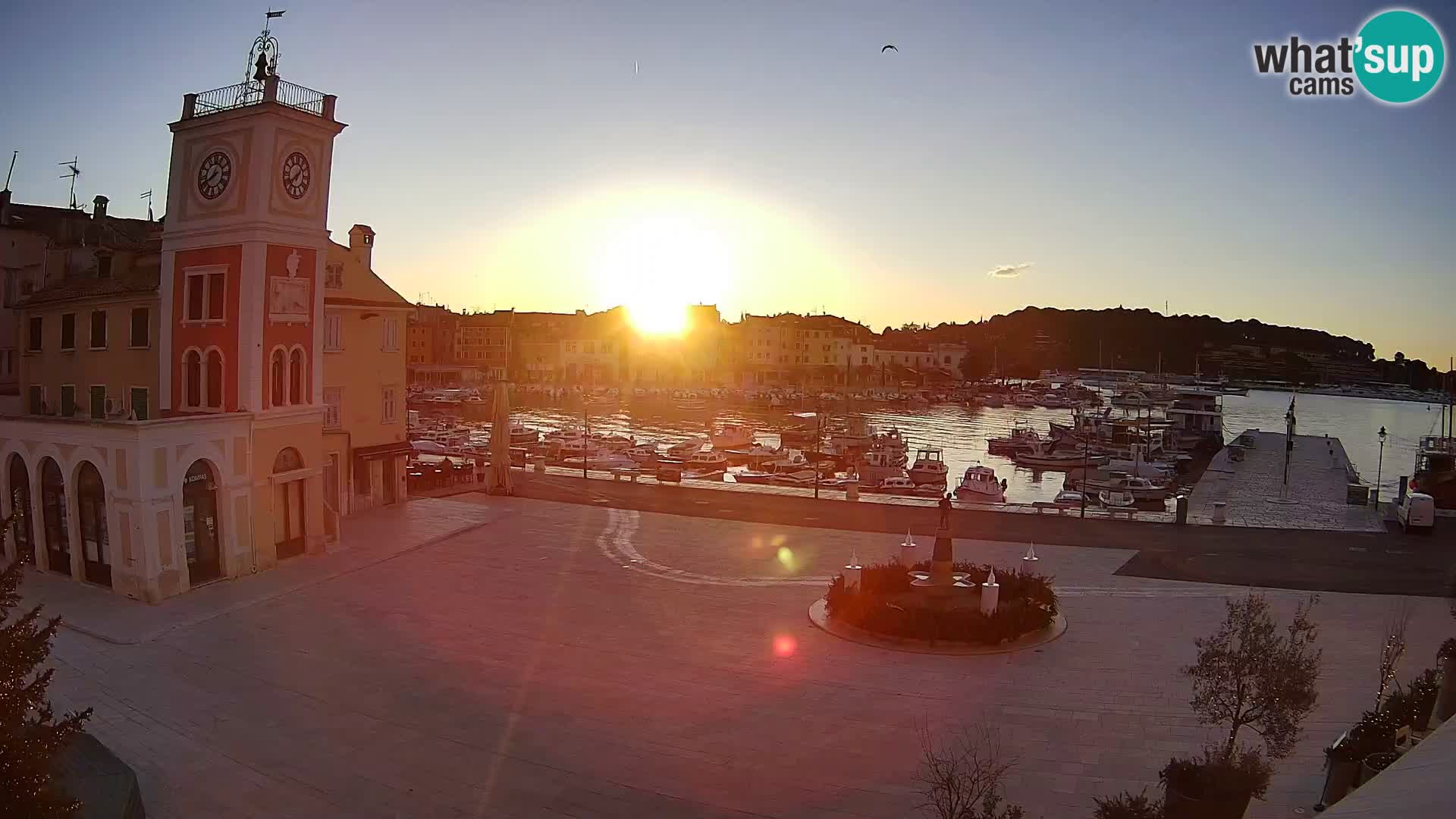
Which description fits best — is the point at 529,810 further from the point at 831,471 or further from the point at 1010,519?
the point at 831,471

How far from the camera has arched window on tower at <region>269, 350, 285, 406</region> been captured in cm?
1834

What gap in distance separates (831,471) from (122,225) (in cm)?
3513

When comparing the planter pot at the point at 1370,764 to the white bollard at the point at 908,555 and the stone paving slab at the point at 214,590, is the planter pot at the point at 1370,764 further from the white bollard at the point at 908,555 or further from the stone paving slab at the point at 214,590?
the stone paving slab at the point at 214,590

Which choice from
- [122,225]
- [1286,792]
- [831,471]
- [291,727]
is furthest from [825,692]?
[831,471]

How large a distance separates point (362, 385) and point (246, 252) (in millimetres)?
8035

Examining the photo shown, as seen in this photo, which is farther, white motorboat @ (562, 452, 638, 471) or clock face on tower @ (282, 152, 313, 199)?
white motorboat @ (562, 452, 638, 471)

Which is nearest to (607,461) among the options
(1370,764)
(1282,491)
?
(1282,491)

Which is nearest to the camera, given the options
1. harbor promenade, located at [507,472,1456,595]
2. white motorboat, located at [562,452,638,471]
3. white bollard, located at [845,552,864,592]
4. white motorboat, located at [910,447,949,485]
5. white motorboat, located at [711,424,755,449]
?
white bollard, located at [845,552,864,592]

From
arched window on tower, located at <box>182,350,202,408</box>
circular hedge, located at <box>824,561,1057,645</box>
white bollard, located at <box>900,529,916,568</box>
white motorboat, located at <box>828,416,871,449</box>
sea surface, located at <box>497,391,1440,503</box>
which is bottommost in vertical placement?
sea surface, located at <box>497,391,1440,503</box>

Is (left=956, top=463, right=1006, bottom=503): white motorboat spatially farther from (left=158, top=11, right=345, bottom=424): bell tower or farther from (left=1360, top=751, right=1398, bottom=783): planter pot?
(left=1360, top=751, right=1398, bottom=783): planter pot

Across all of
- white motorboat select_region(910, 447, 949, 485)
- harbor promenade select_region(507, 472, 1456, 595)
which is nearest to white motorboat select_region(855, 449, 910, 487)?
white motorboat select_region(910, 447, 949, 485)

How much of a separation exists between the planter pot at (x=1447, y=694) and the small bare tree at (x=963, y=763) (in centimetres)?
377

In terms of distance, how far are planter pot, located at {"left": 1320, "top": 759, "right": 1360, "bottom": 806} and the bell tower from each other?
56.3 feet

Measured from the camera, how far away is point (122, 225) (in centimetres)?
2708
